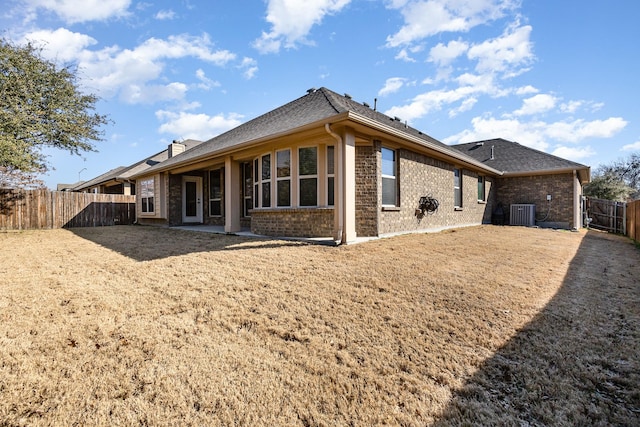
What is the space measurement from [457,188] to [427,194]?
3267 mm

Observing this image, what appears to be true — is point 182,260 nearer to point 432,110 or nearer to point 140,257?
point 140,257

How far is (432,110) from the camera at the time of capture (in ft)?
39.8

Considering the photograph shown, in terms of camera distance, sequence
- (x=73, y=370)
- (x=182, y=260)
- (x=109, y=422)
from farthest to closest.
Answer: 1. (x=182, y=260)
2. (x=73, y=370)
3. (x=109, y=422)

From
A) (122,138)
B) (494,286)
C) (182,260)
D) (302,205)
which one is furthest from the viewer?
(122,138)

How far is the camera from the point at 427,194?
998 centimetres

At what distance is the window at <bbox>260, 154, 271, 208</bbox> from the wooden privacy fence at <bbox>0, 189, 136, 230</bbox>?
11043mm

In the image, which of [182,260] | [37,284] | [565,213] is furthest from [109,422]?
[565,213]

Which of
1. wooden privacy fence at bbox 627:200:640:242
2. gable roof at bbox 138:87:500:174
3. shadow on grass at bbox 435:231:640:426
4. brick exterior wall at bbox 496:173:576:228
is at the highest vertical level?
gable roof at bbox 138:87:500:174

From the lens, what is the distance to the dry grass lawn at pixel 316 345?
1.75 m

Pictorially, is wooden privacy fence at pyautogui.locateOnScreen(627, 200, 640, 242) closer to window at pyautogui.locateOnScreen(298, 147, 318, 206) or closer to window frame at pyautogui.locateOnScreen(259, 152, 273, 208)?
window at pyautogui.locateOnScreen(298, 147, 318, 206)

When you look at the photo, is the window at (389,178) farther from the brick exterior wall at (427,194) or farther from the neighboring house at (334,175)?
the brick exterior wall at (427,194)

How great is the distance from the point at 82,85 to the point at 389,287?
1638cm

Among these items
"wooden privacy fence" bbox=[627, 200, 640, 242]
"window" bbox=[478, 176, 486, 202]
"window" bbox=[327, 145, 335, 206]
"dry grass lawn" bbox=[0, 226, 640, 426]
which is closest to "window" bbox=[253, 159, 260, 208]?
"window" bbox=[327, 145, 335, 206]

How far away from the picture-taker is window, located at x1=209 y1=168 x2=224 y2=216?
40.7 feet
